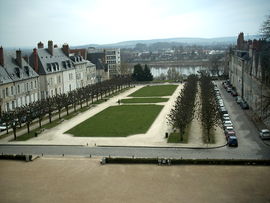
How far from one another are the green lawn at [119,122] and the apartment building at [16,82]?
14.2 metres

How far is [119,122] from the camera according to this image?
4731 cm

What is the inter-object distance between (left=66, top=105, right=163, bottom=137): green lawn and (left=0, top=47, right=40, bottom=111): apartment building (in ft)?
46.6


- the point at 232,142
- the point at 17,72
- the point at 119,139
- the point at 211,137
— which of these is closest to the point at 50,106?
the point at 17,72

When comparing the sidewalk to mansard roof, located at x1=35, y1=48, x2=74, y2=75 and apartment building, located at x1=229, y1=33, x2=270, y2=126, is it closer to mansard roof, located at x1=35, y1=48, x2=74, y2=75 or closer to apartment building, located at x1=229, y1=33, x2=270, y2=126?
apartment building, located at x1=229, y1=33, x2=270, y2=126

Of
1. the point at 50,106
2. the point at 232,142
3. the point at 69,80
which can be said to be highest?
the point at 69,80

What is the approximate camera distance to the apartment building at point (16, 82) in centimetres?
5445

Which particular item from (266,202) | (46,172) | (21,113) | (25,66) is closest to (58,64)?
(25,66)

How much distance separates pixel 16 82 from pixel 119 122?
2120 centimetres

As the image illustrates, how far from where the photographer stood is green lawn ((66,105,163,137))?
42.0 m

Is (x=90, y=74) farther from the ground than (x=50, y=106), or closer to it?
farther from the ground

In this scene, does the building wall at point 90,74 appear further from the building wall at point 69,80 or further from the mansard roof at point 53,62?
the mansard roof at point 53,62

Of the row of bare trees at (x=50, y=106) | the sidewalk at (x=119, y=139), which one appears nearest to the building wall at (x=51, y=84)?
the row of bare trees at (x=50, y=106)

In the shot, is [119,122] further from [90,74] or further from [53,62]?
[90,74]

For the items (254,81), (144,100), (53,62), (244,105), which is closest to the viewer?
(254,81)
